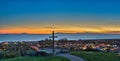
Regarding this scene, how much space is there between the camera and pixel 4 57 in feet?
56.3

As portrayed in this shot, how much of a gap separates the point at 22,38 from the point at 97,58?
6.21 m

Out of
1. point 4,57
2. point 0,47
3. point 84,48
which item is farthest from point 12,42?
point 84,48

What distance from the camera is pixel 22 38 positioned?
20656mm

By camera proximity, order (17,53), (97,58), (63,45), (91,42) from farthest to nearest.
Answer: (91,42), (63,45), (17,53), (97,58)

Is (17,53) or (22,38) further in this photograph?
(22,38)

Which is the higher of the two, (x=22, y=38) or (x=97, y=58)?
(x=22, y=38)

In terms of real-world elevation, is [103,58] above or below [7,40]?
below

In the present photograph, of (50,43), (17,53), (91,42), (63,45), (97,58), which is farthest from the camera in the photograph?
(91,42)

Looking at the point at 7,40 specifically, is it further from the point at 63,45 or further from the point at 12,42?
the point at 63,45

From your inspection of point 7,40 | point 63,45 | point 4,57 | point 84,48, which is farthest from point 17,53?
point 84,48

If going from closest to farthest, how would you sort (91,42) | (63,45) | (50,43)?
(50,43)
(63,45)
(91,42)

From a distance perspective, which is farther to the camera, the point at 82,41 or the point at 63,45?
the point at 82,41

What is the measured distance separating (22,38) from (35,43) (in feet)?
3.05

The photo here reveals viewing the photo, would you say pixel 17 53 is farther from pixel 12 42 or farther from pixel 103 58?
pixel 103 58
